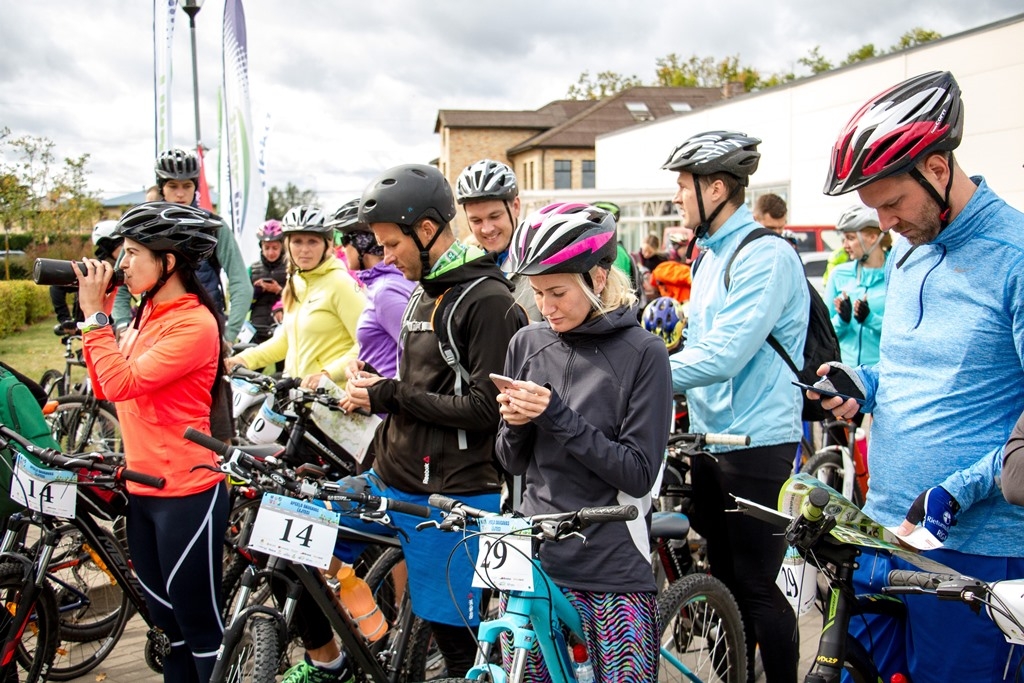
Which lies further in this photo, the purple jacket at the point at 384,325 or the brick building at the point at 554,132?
the brick building at the point at 554,132

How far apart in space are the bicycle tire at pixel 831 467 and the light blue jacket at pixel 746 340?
2.40 meters

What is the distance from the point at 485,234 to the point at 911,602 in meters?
2.57

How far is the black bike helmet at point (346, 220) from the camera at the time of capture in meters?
5.18

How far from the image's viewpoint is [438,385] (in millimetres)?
3281

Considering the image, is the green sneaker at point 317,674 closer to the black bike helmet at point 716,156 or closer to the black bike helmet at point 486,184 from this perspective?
the black bike helmet at point 486,184

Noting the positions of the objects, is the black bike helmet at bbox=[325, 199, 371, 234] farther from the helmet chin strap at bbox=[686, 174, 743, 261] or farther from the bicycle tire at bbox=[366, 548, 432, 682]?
the helmet chin strap at bbox=[686, 174, 743, 261]

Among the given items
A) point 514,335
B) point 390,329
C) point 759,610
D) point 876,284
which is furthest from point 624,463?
point 876,284

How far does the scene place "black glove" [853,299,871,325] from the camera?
21.0ft

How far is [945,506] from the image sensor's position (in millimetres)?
2324

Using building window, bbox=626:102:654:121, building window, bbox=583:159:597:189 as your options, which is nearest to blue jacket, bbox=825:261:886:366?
building window, bbox=583:159:597:189

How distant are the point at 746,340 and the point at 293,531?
181 centimetres

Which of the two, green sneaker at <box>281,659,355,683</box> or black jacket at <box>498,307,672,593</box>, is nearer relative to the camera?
black jacket at <box>498,307,672,593</box>

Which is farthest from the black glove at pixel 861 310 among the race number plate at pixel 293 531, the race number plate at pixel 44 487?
the race number plate at pixel 44 487

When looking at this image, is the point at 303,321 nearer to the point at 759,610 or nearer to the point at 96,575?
the point at 96,575
